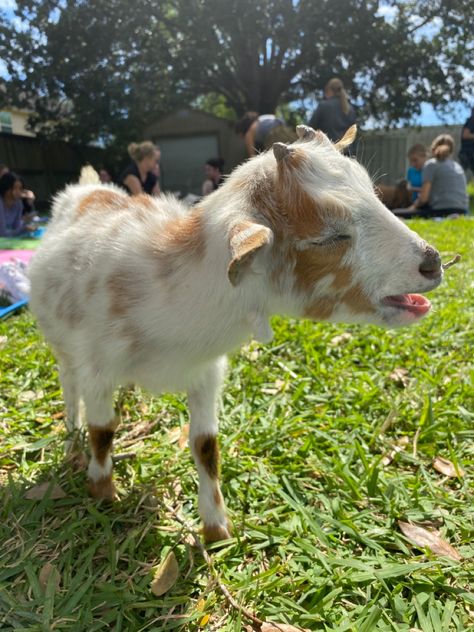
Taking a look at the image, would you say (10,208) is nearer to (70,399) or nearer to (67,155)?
(70,399)

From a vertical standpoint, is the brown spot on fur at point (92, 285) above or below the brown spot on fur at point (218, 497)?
above

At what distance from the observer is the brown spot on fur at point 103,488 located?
6.70 feet

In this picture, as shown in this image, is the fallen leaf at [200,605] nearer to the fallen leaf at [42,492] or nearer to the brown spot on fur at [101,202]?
the fallen leaf at [42,492]

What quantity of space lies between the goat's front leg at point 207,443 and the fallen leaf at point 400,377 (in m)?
1.27

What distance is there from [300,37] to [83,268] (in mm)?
18457

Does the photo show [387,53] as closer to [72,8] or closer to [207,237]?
[72,8]

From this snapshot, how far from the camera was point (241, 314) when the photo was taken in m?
1.61

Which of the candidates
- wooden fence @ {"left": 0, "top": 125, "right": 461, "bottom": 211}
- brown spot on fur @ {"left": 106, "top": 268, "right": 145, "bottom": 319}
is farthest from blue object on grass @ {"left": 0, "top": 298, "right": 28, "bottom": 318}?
wooden fence @ {"left": 0, "top": 125, "right": 461, "bottom": 211}

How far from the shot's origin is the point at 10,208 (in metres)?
8.65

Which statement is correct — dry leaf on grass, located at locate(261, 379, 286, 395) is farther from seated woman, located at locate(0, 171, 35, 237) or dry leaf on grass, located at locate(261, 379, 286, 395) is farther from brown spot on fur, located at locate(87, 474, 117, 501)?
seated woman, located at locate(0, 171, 35, 237)

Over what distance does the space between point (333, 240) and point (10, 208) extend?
27.2ft

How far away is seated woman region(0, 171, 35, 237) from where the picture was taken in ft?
27.3

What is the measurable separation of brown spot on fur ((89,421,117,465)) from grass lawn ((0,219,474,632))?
20cm

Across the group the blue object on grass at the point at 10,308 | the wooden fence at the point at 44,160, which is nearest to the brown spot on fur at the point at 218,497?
the blue object on grass at the point at 10,308
